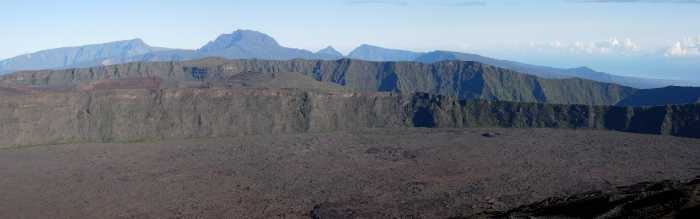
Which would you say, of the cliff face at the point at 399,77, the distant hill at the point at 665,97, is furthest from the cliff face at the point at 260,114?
the distant hill at the point at 665,97

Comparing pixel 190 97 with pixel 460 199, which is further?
pixel 190 97

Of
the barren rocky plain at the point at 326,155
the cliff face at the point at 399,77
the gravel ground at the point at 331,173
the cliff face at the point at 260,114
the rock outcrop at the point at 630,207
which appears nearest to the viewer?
the rock outcrop at the point at 630,207

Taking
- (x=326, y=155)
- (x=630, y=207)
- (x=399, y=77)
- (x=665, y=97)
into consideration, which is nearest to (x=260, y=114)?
(x=326, y=155)

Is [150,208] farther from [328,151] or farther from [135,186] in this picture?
[328,151]

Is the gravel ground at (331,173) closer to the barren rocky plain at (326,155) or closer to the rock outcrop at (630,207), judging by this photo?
the barren rocky plain at (326,155)

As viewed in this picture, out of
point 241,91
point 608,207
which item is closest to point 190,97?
point 241,91

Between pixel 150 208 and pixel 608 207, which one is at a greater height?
pixel 608 207
